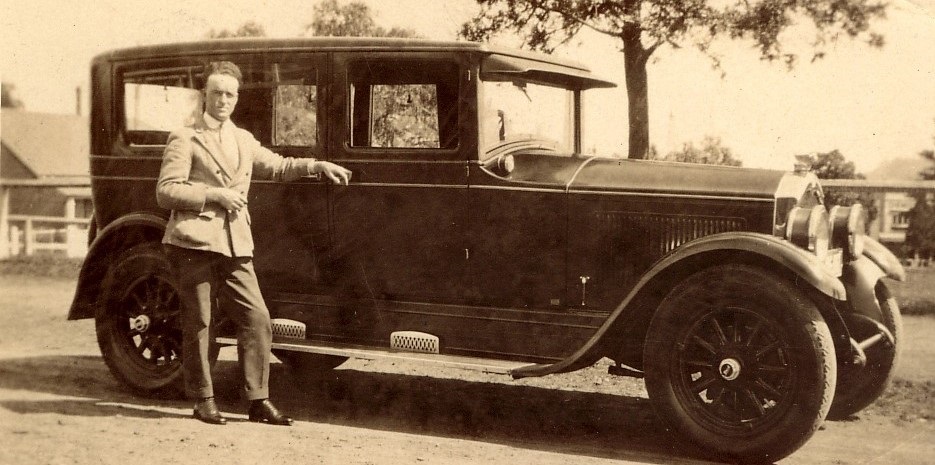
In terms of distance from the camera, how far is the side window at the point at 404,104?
471 centimetres

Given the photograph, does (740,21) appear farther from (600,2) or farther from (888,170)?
(888,170)

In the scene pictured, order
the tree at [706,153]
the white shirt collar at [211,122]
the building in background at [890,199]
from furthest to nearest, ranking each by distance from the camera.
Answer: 1. the tree at [706,153]
2. the building in background at [890,199]
3. the white shirt collar at [211,122]

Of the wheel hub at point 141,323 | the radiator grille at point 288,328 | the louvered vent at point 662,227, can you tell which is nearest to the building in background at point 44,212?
the wheel hub at point 141,323

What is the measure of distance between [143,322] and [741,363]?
11.2 ft

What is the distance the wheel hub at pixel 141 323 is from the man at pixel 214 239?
2.61 feet

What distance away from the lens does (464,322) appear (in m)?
4.70

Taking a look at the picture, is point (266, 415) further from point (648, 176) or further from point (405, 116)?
point (648, 176)

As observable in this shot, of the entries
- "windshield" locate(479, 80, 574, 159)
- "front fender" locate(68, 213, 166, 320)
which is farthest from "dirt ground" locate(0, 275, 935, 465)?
"windshield" locate(479, 80, 574, 159)

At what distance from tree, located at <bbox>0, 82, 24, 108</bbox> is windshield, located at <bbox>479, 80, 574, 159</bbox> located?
2758 millimetres

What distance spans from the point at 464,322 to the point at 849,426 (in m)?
2.13

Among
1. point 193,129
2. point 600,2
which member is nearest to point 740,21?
point 600,2

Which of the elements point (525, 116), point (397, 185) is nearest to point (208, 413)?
point (397, 185)

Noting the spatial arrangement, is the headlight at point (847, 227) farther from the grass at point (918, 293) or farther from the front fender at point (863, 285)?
the grass at point (918, 293)

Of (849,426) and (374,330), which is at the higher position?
(374,330)
